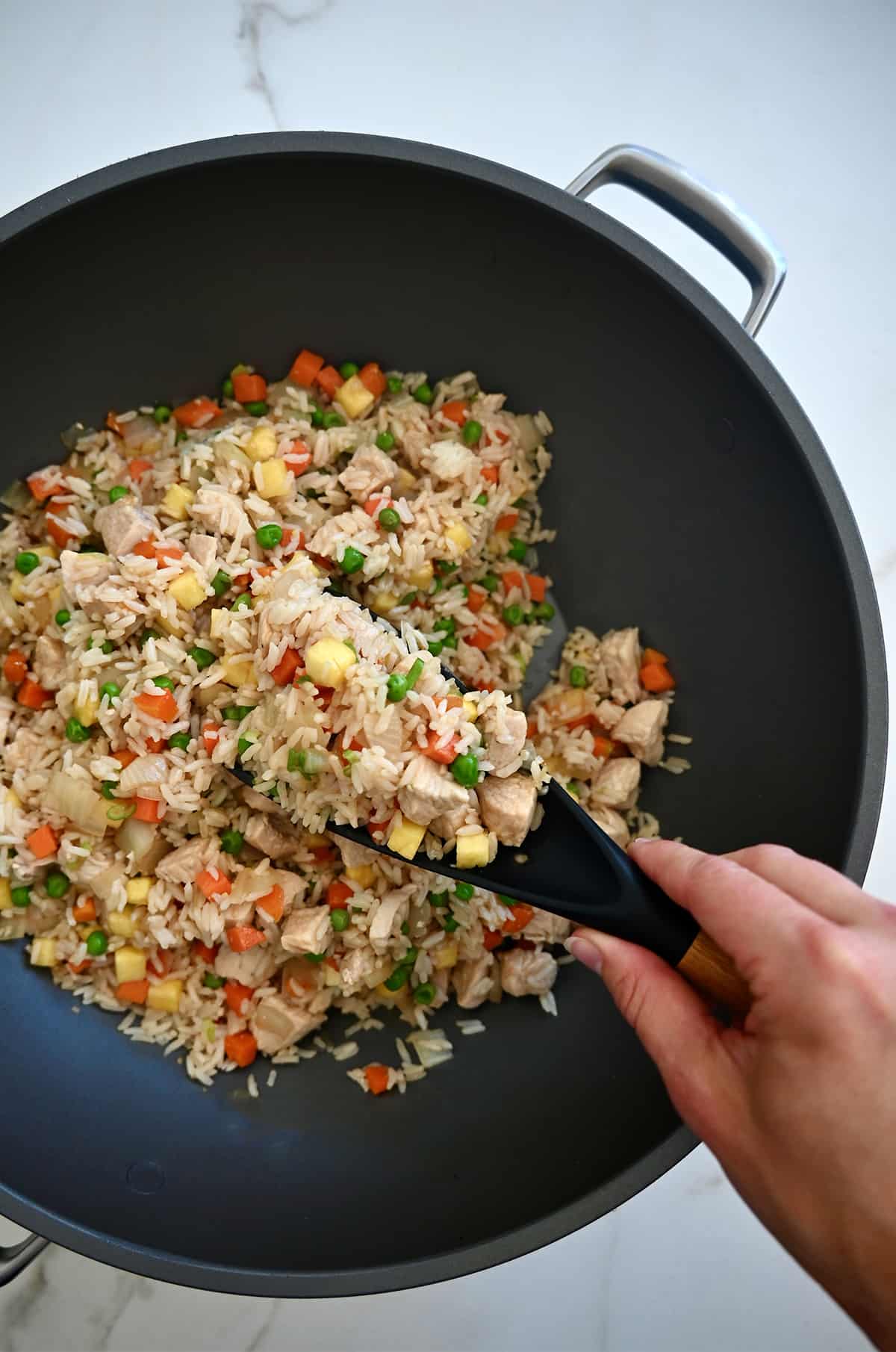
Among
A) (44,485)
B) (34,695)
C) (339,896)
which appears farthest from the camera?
(44,485)

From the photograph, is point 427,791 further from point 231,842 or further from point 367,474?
point 367,474

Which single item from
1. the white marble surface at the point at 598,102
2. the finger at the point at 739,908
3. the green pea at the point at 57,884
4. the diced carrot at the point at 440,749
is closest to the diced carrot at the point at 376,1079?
the green pea at the point at 57,884

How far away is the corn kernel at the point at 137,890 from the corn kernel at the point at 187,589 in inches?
32.1

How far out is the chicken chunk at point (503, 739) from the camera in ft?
8.45

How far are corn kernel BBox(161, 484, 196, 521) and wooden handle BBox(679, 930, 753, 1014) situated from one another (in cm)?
189

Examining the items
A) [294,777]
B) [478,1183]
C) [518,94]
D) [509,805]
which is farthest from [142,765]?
[518,94]

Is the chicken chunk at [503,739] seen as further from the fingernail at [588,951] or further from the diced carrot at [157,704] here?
the diced carrot at [157,704]

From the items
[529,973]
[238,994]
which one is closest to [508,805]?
[529,973]

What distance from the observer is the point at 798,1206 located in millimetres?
1784

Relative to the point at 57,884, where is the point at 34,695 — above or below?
above

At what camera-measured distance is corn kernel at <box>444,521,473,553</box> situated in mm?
3152

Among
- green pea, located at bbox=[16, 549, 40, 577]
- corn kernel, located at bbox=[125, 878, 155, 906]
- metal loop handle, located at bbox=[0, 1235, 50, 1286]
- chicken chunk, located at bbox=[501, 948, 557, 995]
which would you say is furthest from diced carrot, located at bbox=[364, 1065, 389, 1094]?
green pea, located at bbox=[16, 549, 40, 577]

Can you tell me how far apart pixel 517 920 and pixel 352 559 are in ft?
3.91

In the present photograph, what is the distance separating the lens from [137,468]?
3.26 m
